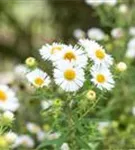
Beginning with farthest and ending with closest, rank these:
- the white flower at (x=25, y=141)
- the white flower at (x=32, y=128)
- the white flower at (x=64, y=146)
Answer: the white flower at (x=32, y=128)
the white flower at (x=25, y=141)
the white flower at (x=64, y=146)

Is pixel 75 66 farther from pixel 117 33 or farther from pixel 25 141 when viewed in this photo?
pixel 117 33

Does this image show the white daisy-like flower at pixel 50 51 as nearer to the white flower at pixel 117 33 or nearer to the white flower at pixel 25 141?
the white flower at pixel 25 141

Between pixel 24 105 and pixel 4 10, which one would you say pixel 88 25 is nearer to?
pixel 4 10

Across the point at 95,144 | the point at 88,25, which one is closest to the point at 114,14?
the point at 95,144

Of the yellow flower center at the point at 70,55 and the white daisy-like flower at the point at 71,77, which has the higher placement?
the yellow flower center at the point at 70,55

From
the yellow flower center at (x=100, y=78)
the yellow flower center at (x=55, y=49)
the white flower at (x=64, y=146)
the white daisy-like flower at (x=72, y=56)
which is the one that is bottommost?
the white flower at (x=64, y=146)

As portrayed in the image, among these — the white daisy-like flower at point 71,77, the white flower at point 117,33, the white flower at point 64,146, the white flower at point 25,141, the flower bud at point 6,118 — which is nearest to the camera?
the flower bud at point 6,118

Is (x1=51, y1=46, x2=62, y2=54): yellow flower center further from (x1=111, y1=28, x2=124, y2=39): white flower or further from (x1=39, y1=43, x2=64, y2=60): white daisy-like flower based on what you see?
(x1=111, y1=28, x2=124, y2=39): white flower

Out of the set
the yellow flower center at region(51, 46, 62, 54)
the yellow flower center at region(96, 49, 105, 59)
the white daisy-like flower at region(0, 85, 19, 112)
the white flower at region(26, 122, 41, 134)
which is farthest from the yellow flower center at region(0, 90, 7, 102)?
the white flower at region(26, 122, 41, 134)

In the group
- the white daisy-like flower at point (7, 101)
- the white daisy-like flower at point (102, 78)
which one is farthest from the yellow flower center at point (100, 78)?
the white daisy-like flower at point (7, 101)
